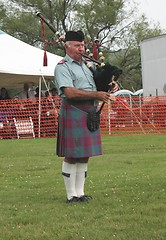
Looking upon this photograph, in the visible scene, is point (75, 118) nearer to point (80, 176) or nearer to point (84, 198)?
point (80, 176)

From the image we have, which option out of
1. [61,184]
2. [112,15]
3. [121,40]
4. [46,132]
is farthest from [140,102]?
[121,40]

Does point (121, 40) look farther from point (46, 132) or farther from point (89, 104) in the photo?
point (89, 104)

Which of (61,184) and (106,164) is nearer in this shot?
(61,184)

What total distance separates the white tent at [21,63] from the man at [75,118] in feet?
32.2

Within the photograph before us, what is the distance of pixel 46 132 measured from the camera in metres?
14.8

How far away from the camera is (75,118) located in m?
4.68

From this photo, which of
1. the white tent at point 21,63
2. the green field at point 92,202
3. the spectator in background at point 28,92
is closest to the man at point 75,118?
the green field at point 92,202

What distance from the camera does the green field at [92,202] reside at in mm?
3617

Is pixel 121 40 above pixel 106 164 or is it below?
above

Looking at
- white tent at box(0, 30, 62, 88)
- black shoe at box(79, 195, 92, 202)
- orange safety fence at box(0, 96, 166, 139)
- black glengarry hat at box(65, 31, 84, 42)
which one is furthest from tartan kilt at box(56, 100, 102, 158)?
white tent at box(0, 30, 62, 88)

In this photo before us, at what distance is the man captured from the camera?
4648 mm

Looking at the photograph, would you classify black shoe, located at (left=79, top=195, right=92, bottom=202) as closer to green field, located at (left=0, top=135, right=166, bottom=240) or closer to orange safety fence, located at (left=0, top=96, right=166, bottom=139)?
green field, located at (left=0, top=135, right=166, bottom=240)

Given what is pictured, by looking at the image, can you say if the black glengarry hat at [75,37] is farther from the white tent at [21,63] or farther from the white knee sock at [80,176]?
the white tent at [21,63]

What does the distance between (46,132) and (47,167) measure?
7513 millimetres
